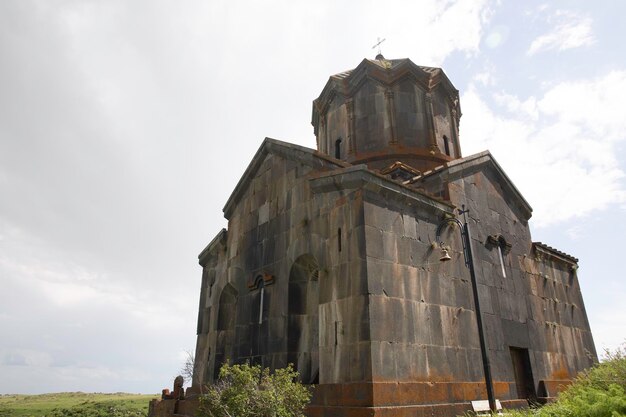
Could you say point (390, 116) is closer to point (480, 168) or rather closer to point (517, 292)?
point (480, 168)

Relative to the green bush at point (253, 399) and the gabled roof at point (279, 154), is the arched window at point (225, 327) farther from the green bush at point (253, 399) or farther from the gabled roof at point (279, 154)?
the green bush at point (253, 399)

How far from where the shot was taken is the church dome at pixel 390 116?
1351cm

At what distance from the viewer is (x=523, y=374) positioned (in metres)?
10.3

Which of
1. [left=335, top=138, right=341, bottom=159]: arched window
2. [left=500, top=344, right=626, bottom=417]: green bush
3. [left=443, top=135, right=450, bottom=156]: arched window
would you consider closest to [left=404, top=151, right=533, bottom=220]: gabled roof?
[left=443, top=135, right=450, bottom=156]: arched window

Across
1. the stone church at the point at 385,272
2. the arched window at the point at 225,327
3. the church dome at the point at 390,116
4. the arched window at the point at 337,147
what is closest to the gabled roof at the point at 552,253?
the stone church at the point at 385,272

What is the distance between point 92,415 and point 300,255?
117 ft

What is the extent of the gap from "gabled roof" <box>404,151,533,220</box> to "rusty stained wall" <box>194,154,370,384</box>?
3.01 meters

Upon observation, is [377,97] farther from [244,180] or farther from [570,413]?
[570,413]

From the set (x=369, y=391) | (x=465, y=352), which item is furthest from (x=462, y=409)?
(x=369, y=391)

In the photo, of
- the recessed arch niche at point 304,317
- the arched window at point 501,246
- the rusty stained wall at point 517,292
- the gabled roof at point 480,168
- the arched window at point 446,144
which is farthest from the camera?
the arched window at point 446,144

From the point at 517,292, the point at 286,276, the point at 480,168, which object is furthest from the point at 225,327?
the point at 480,168

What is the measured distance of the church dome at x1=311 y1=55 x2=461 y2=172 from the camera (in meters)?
13.5

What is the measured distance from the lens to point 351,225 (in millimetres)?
7984

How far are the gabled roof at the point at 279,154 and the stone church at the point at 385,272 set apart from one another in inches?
1.8
